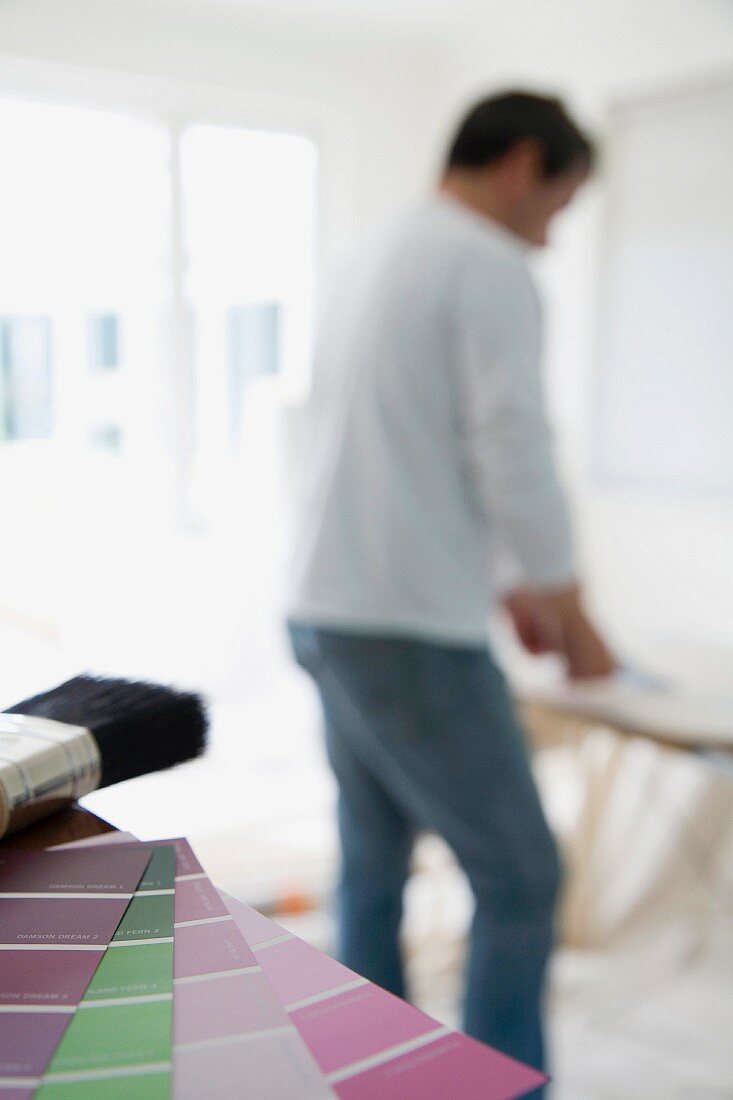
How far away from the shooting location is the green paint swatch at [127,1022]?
1.03ft

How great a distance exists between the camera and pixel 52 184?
233cm

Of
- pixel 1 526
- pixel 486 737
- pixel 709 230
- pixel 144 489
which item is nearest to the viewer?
pixel 486 737

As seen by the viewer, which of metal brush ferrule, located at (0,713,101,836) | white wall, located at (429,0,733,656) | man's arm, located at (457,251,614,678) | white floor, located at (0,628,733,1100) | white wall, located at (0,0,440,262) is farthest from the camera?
white wall, located at (429,0,733,656)

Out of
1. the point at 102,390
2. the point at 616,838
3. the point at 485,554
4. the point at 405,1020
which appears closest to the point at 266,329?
the point at 102,390

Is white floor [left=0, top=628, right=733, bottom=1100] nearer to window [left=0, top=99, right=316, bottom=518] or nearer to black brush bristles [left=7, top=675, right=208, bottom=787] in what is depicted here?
black brush bristles [left=7, top=675, right=208, bottom=787]

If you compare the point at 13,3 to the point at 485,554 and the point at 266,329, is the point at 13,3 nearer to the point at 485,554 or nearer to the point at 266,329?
the point at 266,329

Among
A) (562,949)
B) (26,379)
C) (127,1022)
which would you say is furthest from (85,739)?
(26,379)

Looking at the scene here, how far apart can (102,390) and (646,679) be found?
1.76m

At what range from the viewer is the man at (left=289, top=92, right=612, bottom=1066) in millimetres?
1144

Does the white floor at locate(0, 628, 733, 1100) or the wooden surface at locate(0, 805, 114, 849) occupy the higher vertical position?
the wooden surface at locate(0, 805, 114, 849)

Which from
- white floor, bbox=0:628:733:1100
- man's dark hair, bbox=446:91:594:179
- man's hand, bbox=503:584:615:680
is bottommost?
white floor, bbox=0:628:733:1100

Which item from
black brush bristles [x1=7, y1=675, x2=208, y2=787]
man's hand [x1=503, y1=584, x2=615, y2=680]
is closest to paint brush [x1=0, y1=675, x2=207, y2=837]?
black brush bristles [x1=7, y1=675, x2=208, y2=787]

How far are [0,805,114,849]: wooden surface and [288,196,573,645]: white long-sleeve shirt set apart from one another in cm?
70

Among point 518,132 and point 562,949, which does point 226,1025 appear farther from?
point 562,949
